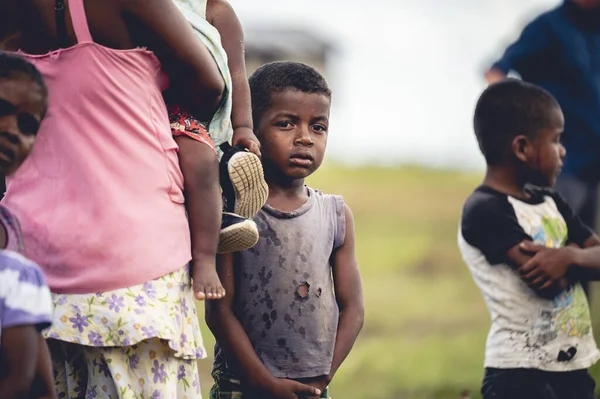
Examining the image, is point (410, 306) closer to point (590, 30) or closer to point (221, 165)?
point (590, 30)

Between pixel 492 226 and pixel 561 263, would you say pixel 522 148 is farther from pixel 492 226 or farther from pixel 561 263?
pixel 561 263

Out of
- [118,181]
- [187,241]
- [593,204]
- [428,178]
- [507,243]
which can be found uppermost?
[118,181]

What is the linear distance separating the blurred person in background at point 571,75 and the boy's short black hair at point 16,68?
331 centimetres

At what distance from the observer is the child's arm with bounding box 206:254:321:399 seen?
318 centimetres

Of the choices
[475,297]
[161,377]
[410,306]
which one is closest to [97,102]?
[161,377]

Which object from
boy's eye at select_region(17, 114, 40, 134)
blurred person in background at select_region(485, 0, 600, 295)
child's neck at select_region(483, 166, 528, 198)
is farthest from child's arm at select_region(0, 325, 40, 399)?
blurred person in background at select_region(485, 0, 600, 295)

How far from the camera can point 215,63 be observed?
2.87 meters

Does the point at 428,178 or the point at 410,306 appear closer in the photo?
the point at 410,306

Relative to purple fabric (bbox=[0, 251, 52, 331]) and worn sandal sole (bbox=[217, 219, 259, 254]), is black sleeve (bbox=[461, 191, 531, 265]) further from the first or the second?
purple fabric (bbox=[0, 251, 52, 331])

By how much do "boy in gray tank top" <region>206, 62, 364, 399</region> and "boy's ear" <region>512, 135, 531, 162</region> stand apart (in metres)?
0.93

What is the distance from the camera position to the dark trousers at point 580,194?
5270 mm

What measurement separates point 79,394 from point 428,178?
38.8ft

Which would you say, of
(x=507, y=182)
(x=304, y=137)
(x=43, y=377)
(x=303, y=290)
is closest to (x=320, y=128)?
(x=304, y=137)

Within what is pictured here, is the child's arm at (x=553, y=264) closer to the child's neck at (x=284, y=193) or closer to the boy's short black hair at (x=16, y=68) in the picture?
the child's neck at (x=284, y=193)
